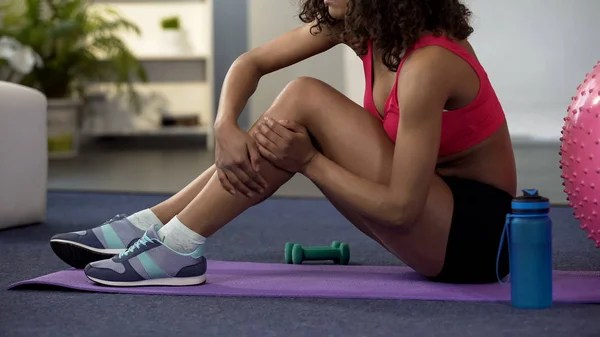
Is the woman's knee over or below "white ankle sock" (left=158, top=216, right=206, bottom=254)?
over

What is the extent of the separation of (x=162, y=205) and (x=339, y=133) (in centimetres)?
48

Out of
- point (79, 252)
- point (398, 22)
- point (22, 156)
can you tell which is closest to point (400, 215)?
point (398, 22)

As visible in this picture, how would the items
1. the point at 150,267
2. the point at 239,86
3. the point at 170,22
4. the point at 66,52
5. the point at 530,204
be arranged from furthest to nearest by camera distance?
the point at 170,22 < the point at 66,52 < the point at 239,86 < the point at 150,267 < the point at 530,204

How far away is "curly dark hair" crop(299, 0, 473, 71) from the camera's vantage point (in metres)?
1.50

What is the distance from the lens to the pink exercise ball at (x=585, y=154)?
5.21 feet

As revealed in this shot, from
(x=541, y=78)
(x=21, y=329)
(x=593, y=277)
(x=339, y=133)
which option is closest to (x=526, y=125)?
(x=541, y=78)

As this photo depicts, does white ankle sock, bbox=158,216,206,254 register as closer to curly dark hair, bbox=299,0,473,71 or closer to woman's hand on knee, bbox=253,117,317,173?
woman's hand on knee, bbox=253,117,317,173

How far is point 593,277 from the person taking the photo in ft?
5.74

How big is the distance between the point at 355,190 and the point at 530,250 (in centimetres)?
30

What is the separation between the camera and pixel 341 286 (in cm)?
168

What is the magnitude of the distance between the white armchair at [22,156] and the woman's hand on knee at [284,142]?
1.23 metres

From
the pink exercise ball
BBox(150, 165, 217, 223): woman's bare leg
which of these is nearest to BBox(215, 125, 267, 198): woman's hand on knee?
BBox(150, 165, 217, 223): woman's bare leg

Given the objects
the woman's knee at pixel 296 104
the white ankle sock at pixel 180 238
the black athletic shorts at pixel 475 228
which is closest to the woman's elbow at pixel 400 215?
the black athletic shorts at pixel 475 228

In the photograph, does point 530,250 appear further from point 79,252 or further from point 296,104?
point 79,252
